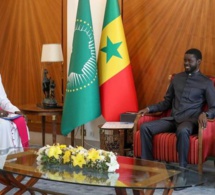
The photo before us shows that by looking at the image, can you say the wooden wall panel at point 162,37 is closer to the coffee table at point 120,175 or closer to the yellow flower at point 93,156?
the coffee table at point 120,175

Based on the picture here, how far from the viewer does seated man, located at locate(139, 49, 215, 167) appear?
4.26 metres

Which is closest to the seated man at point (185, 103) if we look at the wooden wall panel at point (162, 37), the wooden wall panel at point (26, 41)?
the wooden wall panel at point (162, 37)

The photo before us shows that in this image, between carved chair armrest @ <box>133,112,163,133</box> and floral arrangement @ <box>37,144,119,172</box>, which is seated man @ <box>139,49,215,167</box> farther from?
floral arrangement @ <box>37,144,119,172</box>

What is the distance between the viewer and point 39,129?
6.44 meters

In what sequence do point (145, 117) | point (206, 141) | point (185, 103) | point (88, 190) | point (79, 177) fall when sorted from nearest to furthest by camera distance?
point (79, 177) < point (88, 190) < point (206, 141) < point (185, 103) < point (145, 117)

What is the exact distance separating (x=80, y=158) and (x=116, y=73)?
232 centimetres

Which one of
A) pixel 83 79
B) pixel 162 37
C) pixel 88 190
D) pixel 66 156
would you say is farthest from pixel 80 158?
pixel 162 37

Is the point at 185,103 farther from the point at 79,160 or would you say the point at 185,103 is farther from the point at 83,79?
the point at 79,160

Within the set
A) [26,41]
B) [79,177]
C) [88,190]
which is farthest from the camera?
[26,41]

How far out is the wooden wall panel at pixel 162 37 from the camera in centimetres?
491

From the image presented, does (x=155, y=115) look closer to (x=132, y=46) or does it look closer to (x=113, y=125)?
(x=113, y=125)

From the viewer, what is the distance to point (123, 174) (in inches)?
114

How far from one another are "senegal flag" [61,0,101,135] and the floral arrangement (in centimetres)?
204

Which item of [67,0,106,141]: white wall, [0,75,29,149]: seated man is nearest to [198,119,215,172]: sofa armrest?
[0,75,29,149]: seated man
